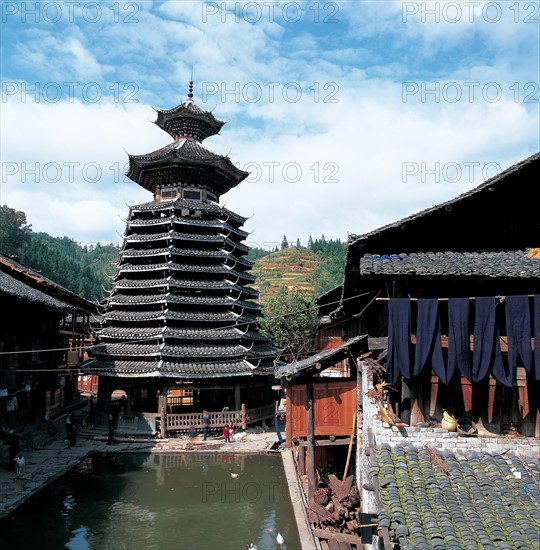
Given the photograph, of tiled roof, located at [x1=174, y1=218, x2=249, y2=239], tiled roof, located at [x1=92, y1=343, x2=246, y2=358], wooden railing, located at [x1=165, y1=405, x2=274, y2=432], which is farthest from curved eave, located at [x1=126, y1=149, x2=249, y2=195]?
wooden railing, located at [x1=165, y1=405, x2=274, y2=432]

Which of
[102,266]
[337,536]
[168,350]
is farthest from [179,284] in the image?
[102,266]

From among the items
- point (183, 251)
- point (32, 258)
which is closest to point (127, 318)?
point (183, 251)

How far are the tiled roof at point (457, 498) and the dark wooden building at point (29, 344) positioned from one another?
678 inches

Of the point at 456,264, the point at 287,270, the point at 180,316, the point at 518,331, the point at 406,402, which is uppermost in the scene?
the point at 287,270

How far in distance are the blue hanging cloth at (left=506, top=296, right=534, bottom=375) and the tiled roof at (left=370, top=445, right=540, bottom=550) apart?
2395 mm

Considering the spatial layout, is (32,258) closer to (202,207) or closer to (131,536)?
(202,207)

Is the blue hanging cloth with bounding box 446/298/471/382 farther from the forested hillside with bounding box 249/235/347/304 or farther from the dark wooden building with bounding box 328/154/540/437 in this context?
the forested hillside with bounding box 249/235/347/304

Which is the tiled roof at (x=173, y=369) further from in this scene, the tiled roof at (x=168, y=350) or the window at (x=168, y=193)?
the window at (x=168, y=193)

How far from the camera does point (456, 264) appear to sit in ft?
40.5

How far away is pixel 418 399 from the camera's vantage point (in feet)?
41.2

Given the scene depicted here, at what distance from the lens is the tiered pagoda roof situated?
31.8m

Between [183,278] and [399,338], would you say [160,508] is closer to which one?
[399,338]

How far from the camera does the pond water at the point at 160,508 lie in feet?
53.6

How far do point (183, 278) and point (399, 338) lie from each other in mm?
24352
